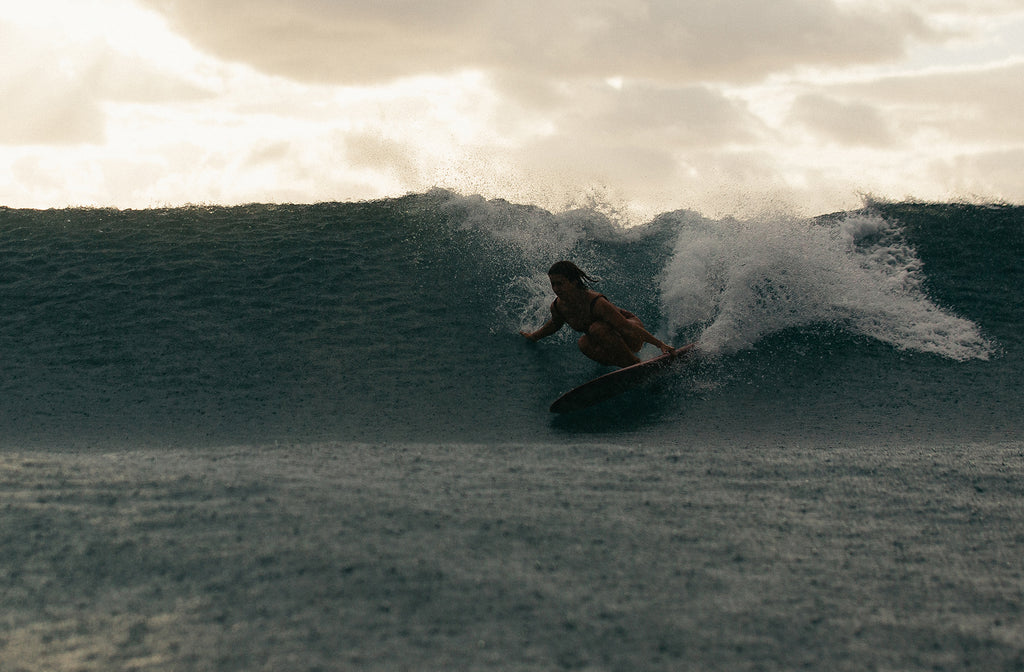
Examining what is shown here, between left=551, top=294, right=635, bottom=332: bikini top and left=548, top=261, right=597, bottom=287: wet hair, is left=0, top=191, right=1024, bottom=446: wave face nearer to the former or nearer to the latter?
left=551, top=294, right=635, bottom=332: bikini top

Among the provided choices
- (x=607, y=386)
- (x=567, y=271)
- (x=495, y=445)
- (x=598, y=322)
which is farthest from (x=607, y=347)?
(x=495, y=445)

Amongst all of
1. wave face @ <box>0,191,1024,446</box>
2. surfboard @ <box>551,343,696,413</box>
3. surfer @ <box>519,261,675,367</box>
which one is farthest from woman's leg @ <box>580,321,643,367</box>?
wave face @ <box>0,191,1024,446</box>

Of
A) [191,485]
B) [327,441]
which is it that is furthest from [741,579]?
[327,441]

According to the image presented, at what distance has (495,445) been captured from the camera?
551 centimetres

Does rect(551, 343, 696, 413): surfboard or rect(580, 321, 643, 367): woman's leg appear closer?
rect(551, 343, 696, 413): surfboard

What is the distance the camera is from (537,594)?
118 inches

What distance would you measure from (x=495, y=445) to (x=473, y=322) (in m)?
2.94

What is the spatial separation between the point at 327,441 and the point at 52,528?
2.33 meters

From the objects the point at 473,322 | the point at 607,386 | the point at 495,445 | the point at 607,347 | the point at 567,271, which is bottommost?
the point at 495,445

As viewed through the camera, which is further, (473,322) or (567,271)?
(473,322)

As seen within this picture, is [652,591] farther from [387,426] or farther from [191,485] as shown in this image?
[387,426]

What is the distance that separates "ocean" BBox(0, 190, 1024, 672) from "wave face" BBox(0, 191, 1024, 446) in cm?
4

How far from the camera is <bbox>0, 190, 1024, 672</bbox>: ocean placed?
9.48 feet

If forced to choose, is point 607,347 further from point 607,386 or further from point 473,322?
point 473,322
